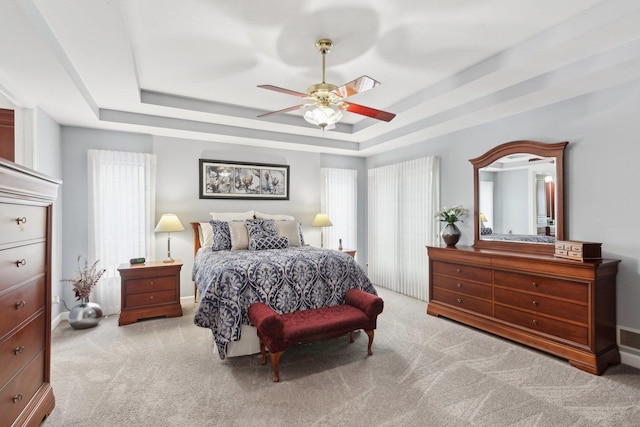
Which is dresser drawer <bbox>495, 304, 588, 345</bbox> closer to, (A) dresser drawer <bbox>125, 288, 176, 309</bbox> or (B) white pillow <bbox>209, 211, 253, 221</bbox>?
(B) white pillow <bbox>209, 211, 253, 221</bbox>

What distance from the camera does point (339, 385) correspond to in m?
2.42

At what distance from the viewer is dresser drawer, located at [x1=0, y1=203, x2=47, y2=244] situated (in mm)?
1533

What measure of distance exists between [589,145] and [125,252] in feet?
17.9

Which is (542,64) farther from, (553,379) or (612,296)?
(553,379)

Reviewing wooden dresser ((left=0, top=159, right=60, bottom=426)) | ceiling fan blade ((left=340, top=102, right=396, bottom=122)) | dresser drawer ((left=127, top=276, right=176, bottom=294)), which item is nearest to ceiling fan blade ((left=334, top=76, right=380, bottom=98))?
ceiling fan blade ((left=340, top=102, right=396, bottom=122))

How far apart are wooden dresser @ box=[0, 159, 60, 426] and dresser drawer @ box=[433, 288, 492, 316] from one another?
380 cm

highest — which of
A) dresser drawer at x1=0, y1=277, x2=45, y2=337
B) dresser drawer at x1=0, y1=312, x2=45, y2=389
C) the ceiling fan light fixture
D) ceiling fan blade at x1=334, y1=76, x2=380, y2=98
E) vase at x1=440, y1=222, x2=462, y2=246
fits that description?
ceiling fan blade at x1=334, y1=76, x2=380, y2=98

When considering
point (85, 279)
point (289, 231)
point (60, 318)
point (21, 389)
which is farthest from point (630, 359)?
point (60, 318)

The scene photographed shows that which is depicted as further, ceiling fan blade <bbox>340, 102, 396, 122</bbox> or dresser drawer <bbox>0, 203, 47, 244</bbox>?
ceiling fan blade <bbox>340, 102, 396, 122</bbox>

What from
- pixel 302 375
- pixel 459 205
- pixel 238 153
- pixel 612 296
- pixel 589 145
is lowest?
pixel 302 375

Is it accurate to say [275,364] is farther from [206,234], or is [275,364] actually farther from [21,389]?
[206,234]

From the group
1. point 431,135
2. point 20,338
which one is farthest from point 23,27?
point 431,135

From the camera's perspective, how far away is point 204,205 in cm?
480

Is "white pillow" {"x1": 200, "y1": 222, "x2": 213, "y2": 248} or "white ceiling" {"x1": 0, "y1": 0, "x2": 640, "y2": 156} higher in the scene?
"white ceiling" {"x1": 0, "y1": 0, "x2": 640, "y2": 156}
